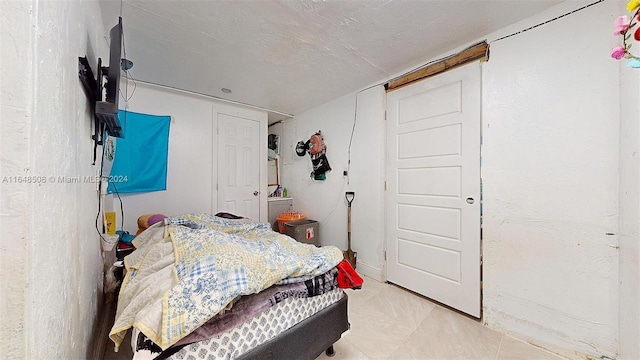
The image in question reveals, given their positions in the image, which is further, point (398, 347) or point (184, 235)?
point (398, 347)

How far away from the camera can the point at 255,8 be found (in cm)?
160

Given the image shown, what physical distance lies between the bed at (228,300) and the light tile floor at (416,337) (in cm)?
32

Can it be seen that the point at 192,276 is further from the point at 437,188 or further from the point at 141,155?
the point at 141,155

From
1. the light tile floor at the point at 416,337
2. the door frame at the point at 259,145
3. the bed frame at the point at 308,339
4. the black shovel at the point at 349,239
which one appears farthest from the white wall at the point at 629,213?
the door frame at the point at 259,145

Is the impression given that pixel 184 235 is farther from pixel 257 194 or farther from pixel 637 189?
pixel 637 189

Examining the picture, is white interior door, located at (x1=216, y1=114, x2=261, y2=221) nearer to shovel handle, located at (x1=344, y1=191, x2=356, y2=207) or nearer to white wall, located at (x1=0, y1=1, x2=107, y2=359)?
shovel handle, located at (x1=344, y1=191, x2=356, y2=207)

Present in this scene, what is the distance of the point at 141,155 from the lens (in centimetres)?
277

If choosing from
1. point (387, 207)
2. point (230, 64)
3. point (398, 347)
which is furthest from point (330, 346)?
point (230, 64)

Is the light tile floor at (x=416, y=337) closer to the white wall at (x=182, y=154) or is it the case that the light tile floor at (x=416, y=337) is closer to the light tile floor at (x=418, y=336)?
the light tile floor at (x=418, y=336)

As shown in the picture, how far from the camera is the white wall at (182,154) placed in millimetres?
2812

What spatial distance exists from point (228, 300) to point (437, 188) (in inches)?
79.9

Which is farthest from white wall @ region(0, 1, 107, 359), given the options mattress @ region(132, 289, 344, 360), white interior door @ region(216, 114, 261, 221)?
white interior door @ region(216, 114, 261, 221)

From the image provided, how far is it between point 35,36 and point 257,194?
132 inches

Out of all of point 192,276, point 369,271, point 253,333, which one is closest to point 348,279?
point 253,333
